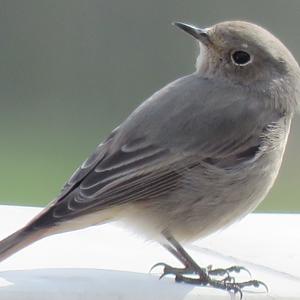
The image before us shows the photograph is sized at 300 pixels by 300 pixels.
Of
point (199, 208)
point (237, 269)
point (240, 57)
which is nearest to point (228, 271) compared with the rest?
point (237, 269)

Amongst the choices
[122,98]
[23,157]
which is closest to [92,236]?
[23,157]

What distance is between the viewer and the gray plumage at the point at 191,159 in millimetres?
5244

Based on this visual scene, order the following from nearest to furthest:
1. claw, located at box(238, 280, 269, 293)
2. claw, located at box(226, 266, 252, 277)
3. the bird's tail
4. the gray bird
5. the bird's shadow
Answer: the bird's shadow → claw, located at box(238, 280, 269, 293) → the bird's tail → claw, located at box(226, 266, 252, 277) → the gray bird

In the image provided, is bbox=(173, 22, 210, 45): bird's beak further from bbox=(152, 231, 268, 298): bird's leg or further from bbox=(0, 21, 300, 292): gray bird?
bbox=(152, 231, 268, 298): bird's leg

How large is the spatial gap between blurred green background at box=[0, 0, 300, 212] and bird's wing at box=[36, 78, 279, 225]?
4443 millimetres

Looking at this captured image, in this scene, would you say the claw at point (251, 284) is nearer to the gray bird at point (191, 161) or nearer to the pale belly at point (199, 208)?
the gray bird at point (191, 161)

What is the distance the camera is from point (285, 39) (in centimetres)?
1143

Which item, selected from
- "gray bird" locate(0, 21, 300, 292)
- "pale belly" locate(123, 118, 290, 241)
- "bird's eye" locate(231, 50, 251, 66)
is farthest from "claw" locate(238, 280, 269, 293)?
"bird's eye" locate(231, 50, 251, 66)

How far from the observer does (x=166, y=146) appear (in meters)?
5.41

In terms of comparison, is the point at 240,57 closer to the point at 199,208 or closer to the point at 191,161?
the point at 191,161

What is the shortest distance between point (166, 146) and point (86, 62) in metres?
6.30

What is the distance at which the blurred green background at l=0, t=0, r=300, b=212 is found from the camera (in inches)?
415

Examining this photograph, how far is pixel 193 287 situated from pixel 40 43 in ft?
24.5

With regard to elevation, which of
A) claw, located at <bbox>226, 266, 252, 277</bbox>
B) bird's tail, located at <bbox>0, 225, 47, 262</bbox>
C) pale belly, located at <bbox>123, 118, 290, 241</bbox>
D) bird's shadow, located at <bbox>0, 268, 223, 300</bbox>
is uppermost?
pale belly, located at <bbox>123, 118, 290, 241</bbox>
